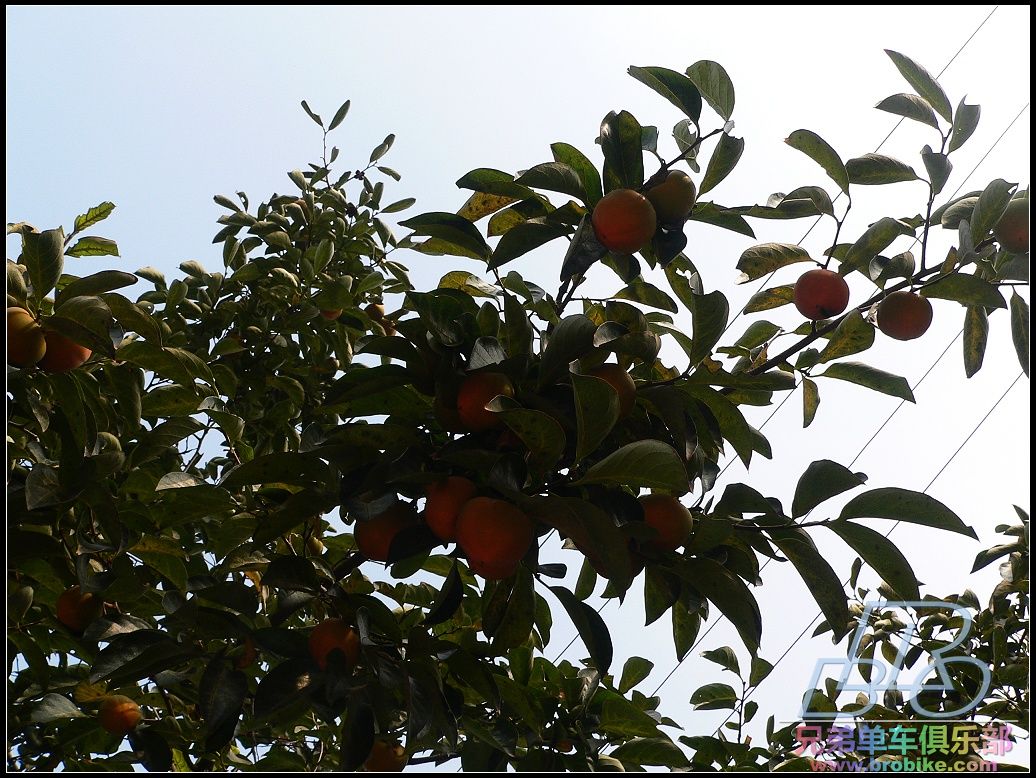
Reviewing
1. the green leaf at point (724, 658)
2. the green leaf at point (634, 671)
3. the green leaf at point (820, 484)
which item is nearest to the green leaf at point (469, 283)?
the green leaf at point (820, 484)

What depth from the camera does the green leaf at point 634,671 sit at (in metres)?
2.00

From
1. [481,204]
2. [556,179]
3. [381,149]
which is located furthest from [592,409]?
[381,149]

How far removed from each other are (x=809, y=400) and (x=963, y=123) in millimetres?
552

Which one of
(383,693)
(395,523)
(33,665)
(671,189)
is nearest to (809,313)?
(671,189)

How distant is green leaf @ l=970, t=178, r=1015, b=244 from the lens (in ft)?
4.36

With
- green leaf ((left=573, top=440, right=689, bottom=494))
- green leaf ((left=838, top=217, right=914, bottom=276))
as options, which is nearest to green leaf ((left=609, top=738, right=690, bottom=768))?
green leaf ((left=573, top=440, right=689, bottom=494))

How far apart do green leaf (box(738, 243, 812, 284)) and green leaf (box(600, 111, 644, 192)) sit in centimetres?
27

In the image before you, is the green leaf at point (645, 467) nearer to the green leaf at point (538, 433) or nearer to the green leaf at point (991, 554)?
the green leaf at point (538, 433)

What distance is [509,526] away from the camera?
3.53 feet

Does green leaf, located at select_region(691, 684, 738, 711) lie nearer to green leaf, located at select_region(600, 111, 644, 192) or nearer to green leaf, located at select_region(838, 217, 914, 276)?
green leaf, located at select_region(838, 217, 914, 276)

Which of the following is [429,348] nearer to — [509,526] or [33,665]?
[509,526]

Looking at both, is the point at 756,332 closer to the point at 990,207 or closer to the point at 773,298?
the point at 773,298

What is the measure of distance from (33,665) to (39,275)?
0.86 metres

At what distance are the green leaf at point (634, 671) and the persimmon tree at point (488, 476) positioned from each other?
24 cm
